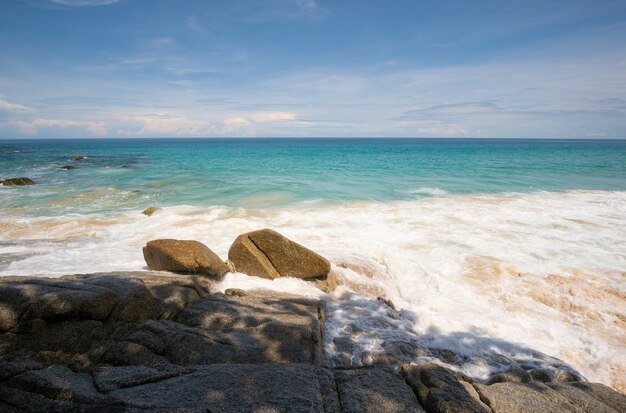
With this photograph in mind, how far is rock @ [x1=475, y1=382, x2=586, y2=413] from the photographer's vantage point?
365cm

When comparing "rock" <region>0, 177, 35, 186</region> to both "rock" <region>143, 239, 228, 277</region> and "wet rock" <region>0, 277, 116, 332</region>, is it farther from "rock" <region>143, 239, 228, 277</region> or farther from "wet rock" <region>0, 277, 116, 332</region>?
"wet rock" <region>0, 277, 116, 332</region>

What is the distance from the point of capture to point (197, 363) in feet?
14.8

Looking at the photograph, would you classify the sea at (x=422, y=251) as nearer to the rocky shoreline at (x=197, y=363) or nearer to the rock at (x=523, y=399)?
the rocky shoreline at (x=197, y=363)

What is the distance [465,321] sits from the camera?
23.8 ft

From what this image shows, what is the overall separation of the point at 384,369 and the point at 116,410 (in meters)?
2.89

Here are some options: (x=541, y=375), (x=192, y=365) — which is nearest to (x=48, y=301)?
(x=192, y=365)

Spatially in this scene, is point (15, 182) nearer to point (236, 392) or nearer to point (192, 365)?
point (192, 365)

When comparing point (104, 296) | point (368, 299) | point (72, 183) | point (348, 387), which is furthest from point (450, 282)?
point (72, 183)

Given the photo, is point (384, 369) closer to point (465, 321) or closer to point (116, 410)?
point (116, 410)

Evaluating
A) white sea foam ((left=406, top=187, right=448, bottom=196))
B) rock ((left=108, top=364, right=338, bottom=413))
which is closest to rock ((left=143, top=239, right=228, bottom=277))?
rock ((left=108, top=364, right=338, bottom=413))

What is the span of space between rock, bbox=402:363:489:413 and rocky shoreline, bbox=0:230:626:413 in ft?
0.05

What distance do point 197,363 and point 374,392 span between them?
2.53m

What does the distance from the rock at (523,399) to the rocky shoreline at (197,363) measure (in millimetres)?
15

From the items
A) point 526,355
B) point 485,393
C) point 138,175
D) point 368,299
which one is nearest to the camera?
point 485,393
